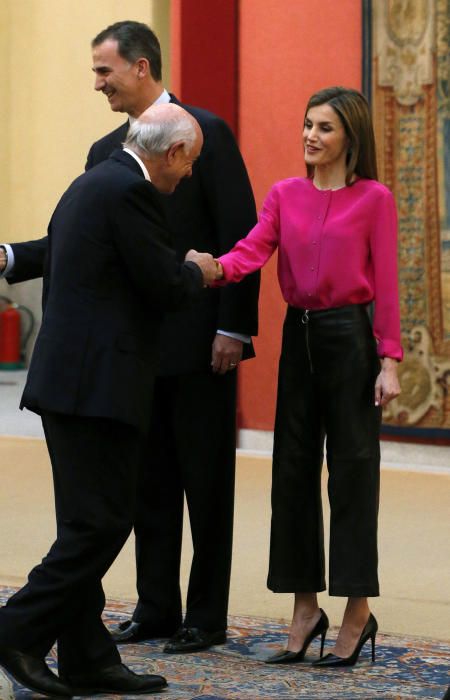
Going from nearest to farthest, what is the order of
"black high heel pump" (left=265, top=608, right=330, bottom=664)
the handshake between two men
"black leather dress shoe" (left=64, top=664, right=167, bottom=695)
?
"black leather dress shoe" (left=64, top=664, right=167, bottom=695) < the handshake between two men < "black high heel pump" (left=265, top=608, right=330, bottom=664)

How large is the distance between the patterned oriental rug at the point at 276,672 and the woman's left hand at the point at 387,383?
73 centimetres

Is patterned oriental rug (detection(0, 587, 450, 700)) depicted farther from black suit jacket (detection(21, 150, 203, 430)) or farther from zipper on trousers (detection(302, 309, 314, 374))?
zipper on trousers (detection(302, 309, 314, 374))

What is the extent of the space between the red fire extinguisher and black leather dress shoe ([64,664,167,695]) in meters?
8.20

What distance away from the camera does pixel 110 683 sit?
4.04 metres

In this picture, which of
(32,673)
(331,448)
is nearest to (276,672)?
(331,448)

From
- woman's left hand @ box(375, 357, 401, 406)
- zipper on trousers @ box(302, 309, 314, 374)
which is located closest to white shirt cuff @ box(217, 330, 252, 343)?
zipper on trousers @ box(302, 309, 314, 374)

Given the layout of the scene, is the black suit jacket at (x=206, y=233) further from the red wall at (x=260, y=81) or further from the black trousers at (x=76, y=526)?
the red wall at (x=260, y=81)

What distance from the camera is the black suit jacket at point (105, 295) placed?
3.85 m

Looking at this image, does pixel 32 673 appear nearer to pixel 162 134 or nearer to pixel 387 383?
pixel 387 383

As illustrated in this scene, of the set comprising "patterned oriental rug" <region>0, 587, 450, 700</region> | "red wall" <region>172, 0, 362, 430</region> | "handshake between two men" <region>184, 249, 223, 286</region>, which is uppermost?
"red wall" <region>172, 0, 362, 430</region>

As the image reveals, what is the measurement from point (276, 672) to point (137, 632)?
1.73 feet

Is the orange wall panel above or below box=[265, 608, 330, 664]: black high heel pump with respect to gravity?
above

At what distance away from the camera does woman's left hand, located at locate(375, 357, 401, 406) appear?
4207 millimetres

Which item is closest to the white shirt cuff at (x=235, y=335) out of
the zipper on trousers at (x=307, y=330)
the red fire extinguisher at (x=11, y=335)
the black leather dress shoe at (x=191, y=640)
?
the zipper on trousers at (x=307, y=330)
